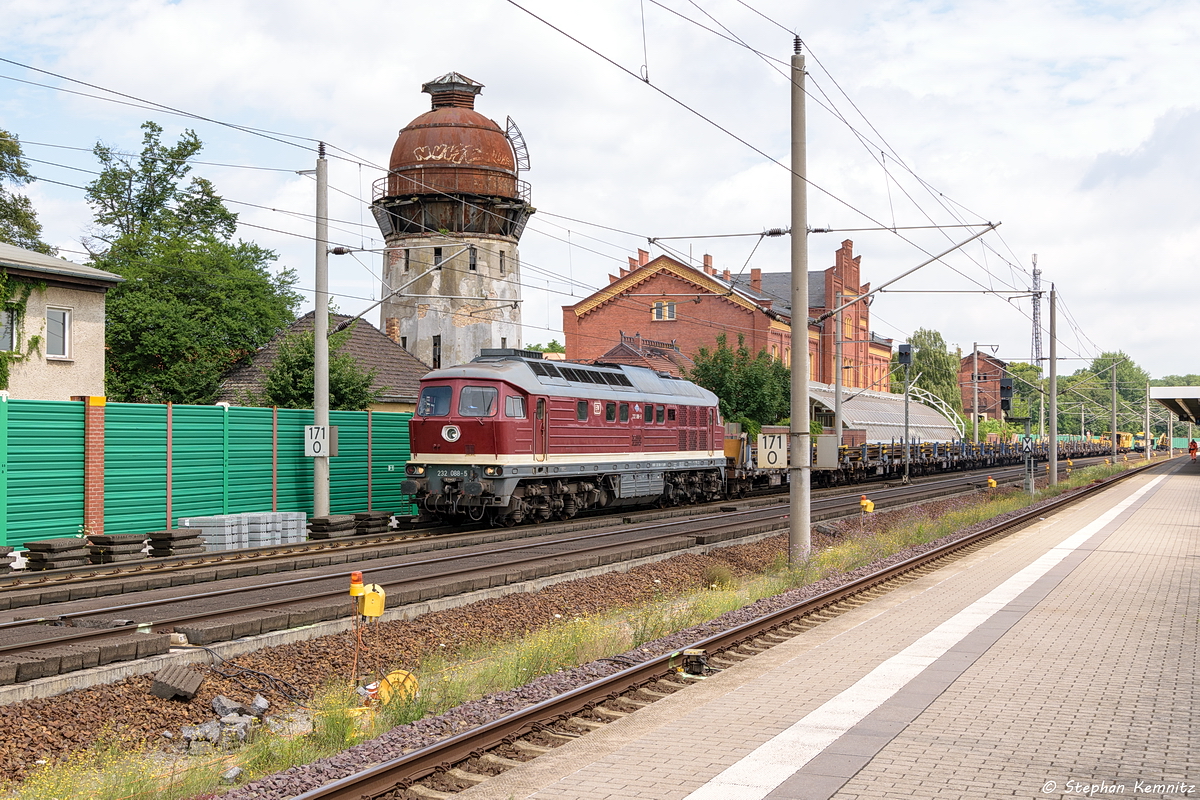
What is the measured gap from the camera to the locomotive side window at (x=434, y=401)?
1009 inches

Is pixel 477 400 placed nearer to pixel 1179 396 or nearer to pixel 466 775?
pixel 466 775

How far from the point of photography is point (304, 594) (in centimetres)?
1552

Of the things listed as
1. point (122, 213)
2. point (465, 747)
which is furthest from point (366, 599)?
point (122, 213)

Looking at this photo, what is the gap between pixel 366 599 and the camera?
35.8ft

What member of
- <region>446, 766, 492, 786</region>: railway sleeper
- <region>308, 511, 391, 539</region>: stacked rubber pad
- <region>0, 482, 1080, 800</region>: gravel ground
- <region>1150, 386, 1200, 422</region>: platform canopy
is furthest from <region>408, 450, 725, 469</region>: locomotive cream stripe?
<region>1150, 386, 1200, 422</region>: platform canopy

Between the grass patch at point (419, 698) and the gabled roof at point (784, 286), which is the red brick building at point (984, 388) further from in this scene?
the grass patch at point (419, 698)

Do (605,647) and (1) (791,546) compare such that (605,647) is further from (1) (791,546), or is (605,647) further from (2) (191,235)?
(2) (191,235)

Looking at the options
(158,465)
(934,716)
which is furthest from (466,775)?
(158,465)

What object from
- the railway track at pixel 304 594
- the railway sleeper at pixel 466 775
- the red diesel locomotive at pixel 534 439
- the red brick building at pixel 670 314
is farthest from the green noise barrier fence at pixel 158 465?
the red brick building at pixel 670 314

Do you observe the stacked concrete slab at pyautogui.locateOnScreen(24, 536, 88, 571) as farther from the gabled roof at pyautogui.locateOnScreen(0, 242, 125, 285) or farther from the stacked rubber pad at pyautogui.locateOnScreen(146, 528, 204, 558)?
the gabled roof at pyautogui.locateOnScreen(0, 242, 125, 285)

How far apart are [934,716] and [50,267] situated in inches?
1105

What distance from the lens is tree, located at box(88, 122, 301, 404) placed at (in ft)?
145

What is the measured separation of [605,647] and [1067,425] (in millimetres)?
170175

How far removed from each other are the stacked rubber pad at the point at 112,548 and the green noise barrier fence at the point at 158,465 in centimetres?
176
